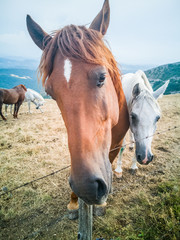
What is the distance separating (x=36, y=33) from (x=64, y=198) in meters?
3.21

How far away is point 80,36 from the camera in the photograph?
1.28 metres

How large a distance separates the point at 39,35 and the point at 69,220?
3.17 m

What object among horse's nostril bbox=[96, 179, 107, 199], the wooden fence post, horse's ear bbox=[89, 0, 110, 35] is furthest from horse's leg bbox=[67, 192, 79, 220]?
horse's ear bbox=[89, 0, 110, 35]

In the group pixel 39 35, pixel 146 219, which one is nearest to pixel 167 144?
pixel 146 219

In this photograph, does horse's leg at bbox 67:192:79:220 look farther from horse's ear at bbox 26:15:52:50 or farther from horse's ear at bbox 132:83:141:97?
horse's ear at bbox 26:15:52:50

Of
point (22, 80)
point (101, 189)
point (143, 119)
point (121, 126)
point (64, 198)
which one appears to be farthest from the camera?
point (22, 80)

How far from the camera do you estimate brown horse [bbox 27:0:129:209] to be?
33.2 inches

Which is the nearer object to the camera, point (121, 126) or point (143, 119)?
point (143, 119)

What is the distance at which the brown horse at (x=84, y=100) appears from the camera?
0.84m

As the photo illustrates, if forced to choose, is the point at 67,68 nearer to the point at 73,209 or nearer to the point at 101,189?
the point at 101,189

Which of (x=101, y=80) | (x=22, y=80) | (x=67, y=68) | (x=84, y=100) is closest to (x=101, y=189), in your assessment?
(x=84, y=100)

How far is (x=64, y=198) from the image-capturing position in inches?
112

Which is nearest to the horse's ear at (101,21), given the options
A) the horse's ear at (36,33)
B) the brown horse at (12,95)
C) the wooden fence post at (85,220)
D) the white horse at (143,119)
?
the horse's ear at (36,33)

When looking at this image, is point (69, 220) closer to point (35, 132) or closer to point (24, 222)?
point (24, 222)
